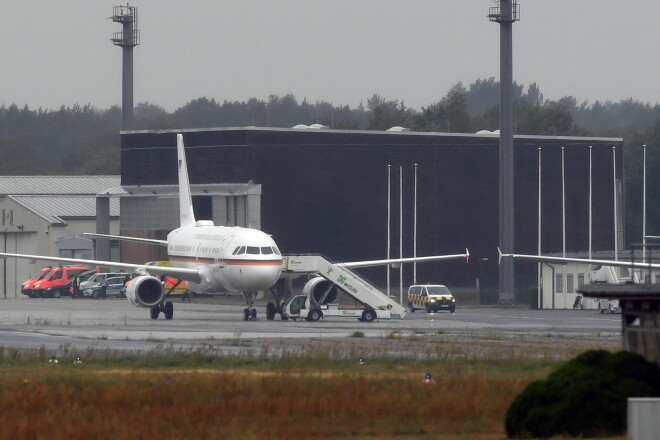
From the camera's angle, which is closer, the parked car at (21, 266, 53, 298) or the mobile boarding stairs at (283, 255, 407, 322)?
the mobile boarding stairs at (283, 255, 407, 322)

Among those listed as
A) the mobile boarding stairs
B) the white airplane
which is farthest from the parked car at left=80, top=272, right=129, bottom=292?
the mobile boarding stairs

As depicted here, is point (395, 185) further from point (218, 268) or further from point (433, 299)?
point (218, 268)

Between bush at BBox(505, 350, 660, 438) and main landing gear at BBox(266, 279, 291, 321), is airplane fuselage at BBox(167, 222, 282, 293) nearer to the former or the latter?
main landing gear at BBox(266, 279, 291, 321)

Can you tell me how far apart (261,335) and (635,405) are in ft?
96.4

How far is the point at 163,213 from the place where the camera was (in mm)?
96125

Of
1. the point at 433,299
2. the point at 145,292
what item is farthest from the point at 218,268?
the point at 433,299

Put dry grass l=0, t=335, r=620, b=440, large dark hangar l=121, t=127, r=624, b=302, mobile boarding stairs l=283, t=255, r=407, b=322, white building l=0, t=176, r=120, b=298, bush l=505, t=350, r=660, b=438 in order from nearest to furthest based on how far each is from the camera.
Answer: bush l=505, t=350, r=660, b=438 < dry grass l=0, t=335, r=620, b=440 < mobile boarding stairs l=283, t=255, r=407, b=322 < large dark hangar l=121, t=127, r=624, b=302 < white building l=0, t=176, r=120, b=298

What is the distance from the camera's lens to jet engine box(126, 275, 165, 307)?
59531mm

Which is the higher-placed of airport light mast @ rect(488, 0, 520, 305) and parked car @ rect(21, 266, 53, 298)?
airport light mast @ rect(488, 0, 520, 305)

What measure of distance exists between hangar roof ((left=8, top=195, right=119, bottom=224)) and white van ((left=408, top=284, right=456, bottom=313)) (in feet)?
119

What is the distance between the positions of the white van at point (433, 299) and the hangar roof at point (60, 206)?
36184 millimetres

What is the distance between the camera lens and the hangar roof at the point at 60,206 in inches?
4144

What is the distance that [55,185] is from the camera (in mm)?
120312

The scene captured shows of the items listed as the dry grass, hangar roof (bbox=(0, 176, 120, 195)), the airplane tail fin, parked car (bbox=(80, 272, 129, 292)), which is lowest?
the dry grass
